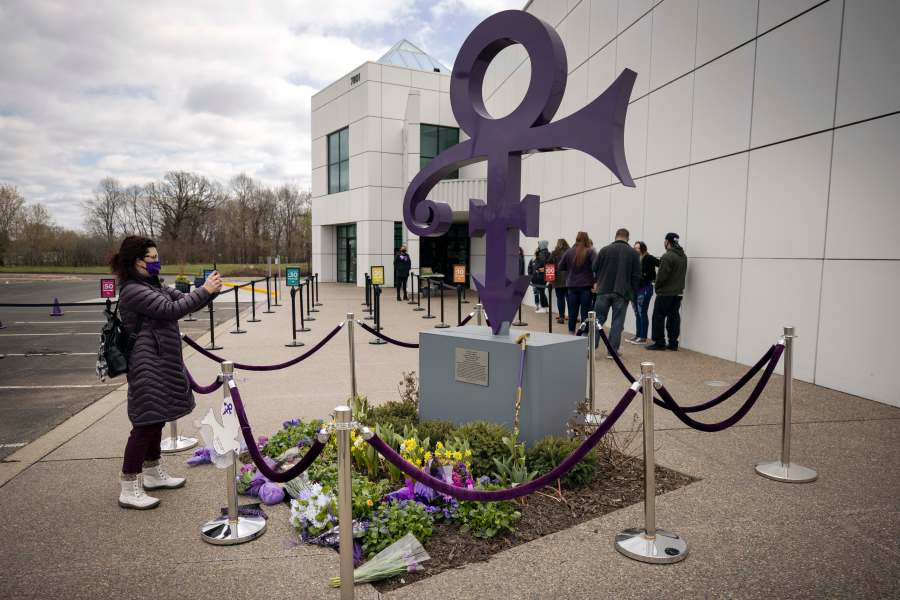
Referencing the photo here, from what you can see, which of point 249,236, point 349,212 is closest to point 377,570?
point 349,212

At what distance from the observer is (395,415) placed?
18.1 feet

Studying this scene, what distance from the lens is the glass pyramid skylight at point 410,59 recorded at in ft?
93.5

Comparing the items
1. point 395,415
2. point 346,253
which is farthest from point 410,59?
point 395,415

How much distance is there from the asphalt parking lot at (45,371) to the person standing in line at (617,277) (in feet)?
24.2

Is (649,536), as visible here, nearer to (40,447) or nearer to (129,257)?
(129,257)

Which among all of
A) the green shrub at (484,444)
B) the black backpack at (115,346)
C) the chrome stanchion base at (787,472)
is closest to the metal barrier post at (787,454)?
the chrome stanchion base at (787,472)

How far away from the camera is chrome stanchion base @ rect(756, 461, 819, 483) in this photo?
453 cm

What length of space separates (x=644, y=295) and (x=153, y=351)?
907 cm

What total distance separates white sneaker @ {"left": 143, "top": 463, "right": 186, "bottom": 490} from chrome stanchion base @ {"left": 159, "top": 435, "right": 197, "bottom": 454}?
2.79 feet

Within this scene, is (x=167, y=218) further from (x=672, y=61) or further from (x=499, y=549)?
(x=499, y=549)

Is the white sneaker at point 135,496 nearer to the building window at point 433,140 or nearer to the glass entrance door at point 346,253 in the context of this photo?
the building window at point 433,140

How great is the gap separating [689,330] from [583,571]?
319 inches

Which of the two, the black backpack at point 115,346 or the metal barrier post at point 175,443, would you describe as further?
the metal barrier post at point 175,443

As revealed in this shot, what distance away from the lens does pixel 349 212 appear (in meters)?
28.3
